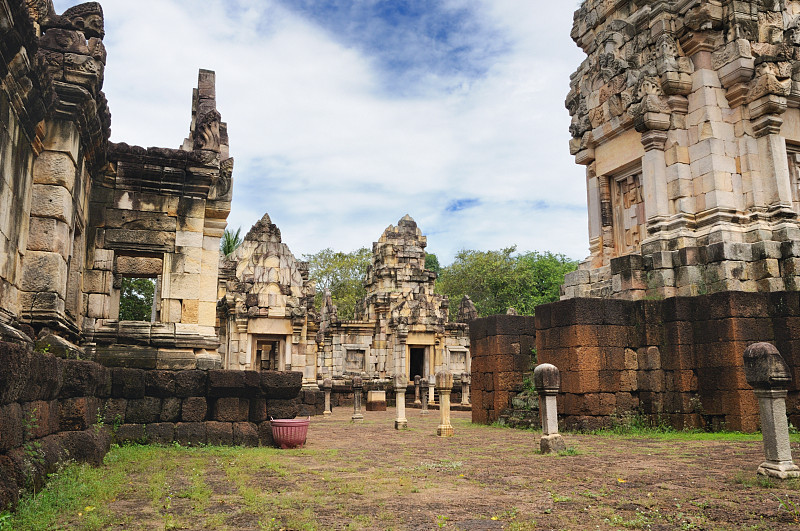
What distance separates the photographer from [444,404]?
1173cm

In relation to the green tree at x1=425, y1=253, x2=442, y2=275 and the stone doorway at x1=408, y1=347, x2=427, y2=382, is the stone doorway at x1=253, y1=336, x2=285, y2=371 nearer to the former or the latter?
the stone doorway at x1=408, y1=347, x2=427, y2=382

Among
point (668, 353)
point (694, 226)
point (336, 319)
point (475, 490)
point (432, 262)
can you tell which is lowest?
point (475, 490)

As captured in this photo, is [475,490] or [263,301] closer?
[475,490]

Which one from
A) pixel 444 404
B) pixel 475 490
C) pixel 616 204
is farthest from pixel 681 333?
pixel 475 490

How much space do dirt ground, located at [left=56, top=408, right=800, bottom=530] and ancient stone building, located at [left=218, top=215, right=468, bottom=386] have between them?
40.0 ft

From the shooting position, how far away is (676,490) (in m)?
5.69

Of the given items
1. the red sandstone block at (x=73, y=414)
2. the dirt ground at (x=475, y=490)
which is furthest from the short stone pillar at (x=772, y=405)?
the red sandstone block at (x=73, y=414)

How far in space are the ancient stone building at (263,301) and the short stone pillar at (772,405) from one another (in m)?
16.1

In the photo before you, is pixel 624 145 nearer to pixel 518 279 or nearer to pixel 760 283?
pixel 760 283

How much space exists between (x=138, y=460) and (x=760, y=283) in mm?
10182

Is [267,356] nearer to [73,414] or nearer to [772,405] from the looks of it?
[73,414]

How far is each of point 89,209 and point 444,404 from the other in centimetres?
680

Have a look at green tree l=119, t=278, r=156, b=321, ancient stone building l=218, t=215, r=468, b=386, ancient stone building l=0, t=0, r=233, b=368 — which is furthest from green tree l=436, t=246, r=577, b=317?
ancient stone building l=0, t=0, r=233, b=368

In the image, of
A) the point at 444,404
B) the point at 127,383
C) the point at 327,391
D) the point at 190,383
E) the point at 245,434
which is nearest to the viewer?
the point at 127,383
